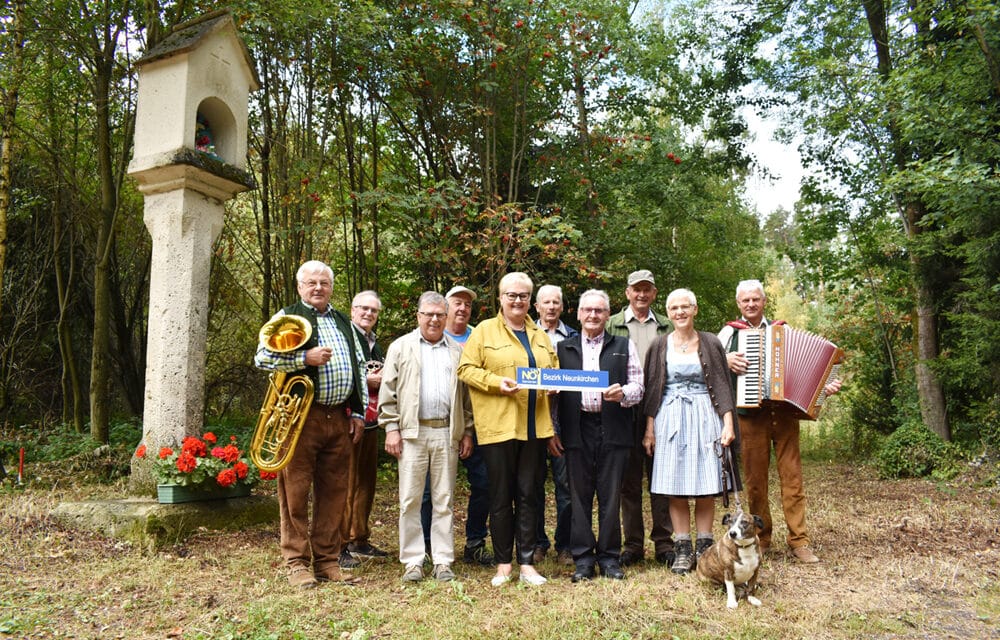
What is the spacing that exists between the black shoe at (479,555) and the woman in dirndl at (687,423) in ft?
4.42

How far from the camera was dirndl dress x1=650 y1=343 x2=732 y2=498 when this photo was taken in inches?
183

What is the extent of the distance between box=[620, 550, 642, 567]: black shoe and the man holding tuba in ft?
6.58

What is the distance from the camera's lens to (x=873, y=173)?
40.9 feet

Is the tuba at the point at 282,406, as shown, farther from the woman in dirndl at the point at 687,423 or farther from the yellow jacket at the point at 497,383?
the woman in dirndl at the point at 687,423

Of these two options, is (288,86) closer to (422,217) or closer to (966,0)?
(422,217)

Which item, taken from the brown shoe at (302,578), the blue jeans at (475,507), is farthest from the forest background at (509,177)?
the brown shoe at (302,578)

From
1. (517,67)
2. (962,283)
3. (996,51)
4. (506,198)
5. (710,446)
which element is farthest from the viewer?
(962,283)

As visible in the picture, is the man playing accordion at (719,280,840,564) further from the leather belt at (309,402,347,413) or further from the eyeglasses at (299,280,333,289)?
the eyeglasses at (299,280,333,289)

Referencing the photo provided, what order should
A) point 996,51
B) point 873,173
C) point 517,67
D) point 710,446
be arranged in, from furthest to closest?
point 873,173, point 517,67, point 996,51, point 710,446

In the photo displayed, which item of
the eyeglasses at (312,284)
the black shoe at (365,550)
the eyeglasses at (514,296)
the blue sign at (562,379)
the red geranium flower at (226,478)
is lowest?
the black shoe at (365,550)

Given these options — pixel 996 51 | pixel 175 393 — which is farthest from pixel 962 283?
pixel 175 393

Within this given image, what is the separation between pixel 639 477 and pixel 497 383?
1579 mm

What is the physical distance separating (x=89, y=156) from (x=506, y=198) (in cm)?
690

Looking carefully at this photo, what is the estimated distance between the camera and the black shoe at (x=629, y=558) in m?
5.13
